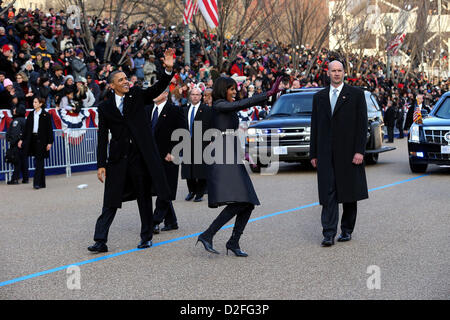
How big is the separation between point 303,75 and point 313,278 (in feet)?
A: 93.8

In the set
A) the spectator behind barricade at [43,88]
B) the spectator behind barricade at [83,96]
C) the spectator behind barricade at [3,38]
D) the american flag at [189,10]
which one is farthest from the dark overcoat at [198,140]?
the american flag at [189,10]

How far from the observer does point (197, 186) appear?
1308 cm

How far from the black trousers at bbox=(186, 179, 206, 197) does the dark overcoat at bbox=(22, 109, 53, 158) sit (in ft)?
16.5

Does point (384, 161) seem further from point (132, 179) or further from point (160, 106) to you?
point (132, 179)

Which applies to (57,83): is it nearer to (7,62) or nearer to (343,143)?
(7,62)

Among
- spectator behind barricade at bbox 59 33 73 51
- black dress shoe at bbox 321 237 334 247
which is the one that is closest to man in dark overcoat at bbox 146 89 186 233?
black dress shoe at bbox 321 237 334 247

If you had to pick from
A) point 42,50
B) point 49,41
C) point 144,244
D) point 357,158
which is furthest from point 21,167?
point 357,158

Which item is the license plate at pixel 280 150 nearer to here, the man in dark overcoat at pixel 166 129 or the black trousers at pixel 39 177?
the black trousers at pixel 39 177

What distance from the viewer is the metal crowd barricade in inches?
749

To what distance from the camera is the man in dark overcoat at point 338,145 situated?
8.49m

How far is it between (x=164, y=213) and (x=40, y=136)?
309 inches

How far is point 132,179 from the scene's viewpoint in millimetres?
8430

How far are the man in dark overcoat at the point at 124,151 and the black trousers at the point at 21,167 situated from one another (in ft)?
30.7

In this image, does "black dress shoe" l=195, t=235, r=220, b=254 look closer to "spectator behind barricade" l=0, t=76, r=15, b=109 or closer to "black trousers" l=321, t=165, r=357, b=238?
"black trousers" l=321, t=165, r=357, b=238
